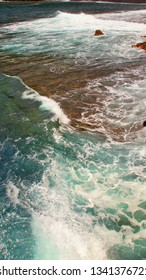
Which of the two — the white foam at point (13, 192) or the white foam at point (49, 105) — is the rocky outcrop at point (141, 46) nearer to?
the white foam at point (49, 105)

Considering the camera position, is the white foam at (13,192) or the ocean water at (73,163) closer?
the ocean water at (73,163)

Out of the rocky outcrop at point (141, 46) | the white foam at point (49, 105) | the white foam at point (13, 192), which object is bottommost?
the white foam at point (13, 192)

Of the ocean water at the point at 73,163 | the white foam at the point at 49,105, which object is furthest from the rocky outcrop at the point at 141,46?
the white foam at the point at 49,105

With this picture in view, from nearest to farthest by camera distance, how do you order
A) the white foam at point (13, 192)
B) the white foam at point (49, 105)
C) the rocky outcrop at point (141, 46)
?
1. the white foam at point (13, 192)
2. the white foam at point (49, 105)
3. the rocky outcrop at point (141, 46)

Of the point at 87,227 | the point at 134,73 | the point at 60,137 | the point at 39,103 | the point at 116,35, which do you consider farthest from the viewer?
the point at 116,35

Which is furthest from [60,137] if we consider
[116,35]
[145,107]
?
[116,35]

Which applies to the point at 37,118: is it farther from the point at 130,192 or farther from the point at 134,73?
the point at 134,73

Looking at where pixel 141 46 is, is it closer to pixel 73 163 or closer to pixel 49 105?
pixel 49 105

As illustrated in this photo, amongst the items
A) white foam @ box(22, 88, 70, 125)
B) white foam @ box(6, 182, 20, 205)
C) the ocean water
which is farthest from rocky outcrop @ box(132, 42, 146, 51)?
white foam @ box(6, 182, 20, 205)

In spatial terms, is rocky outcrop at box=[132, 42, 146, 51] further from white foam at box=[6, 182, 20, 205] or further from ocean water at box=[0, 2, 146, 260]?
white foam at box=[6, 182, 20, 205]
